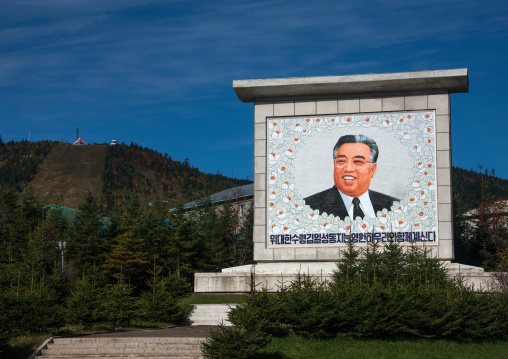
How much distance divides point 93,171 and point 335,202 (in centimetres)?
7233

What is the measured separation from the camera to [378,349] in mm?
15742

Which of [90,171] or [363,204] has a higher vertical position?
[90,171]

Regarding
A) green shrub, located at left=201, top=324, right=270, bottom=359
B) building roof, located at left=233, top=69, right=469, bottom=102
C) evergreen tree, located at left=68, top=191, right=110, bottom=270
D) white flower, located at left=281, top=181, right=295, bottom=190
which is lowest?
green shrub, located at left=201, top=324, right=270, bottom=359

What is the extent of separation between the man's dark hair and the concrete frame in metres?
0.99

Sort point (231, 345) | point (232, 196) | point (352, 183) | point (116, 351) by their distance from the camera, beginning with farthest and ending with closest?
1. point (232, 196)
2. point (352, 183)
3. point (116, 351)
4. point (231, 345)

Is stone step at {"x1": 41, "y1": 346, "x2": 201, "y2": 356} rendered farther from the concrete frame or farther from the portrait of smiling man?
the portrait of smiling man

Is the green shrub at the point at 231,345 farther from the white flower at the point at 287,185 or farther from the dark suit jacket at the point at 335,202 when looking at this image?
the white flower at the point at 287,185

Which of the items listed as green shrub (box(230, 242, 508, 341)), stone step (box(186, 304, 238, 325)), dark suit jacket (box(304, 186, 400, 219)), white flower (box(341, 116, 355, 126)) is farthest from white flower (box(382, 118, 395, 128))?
stone step (box(186, 304, 238, 325))

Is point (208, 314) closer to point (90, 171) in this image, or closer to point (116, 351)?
point (116, 351)

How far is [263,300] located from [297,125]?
922 cm

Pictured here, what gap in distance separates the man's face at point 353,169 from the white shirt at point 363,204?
0.13 metres

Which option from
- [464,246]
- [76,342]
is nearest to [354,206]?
[76,342]

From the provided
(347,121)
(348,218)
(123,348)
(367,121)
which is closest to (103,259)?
(348,218)

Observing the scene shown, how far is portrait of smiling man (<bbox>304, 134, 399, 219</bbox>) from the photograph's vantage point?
77.2 feet
